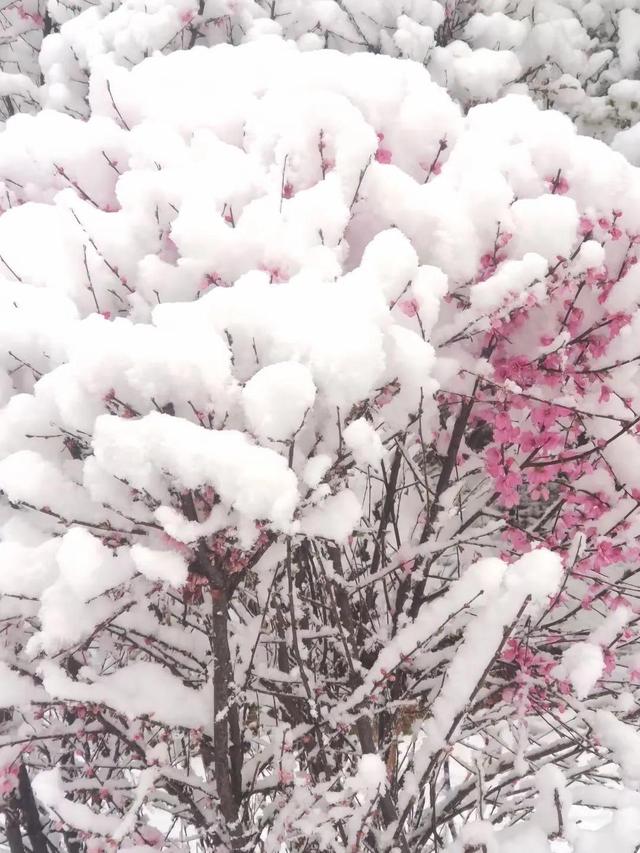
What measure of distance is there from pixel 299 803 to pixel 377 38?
4.68 m

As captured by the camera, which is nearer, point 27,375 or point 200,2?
point 27,375

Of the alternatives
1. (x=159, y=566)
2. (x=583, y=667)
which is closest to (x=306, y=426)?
(x=159, y=566)

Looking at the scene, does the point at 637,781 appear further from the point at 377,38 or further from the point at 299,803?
the point at 377,38

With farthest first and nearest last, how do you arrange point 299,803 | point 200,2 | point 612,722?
point 200,2 < point 612,722 < point 299,803

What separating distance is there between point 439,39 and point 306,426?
4157 millimetres

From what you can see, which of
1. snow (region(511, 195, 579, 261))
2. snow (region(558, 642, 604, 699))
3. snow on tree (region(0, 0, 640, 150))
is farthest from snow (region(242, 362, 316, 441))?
snow on tree (region(0, 0, 640, 150))

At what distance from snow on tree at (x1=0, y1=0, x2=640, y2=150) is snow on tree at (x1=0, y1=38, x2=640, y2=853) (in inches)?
62.0

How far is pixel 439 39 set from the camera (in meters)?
4.40

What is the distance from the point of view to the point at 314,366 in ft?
4.87

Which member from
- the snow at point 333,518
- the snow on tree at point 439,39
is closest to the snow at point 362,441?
the snow at point 333,518

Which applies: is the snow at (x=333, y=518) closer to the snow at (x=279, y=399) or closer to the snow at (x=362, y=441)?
the snow at (x=362, y=441)

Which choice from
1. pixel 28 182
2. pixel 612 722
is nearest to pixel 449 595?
pixel 612 722

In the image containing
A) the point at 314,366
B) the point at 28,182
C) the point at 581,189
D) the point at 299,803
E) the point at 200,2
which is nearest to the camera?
the point at 314,366

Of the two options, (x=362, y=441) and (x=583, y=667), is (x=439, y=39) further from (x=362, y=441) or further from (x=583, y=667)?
(x=583, y=667)
